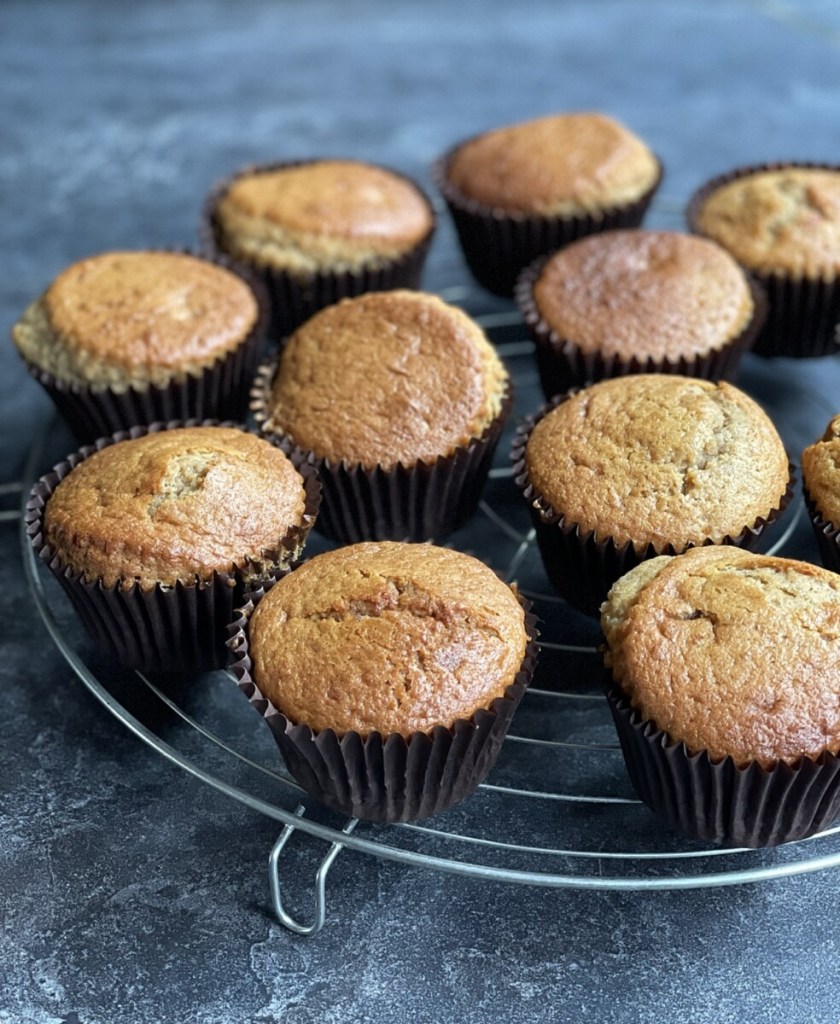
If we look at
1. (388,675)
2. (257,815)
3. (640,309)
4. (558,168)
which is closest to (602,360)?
(640,309)

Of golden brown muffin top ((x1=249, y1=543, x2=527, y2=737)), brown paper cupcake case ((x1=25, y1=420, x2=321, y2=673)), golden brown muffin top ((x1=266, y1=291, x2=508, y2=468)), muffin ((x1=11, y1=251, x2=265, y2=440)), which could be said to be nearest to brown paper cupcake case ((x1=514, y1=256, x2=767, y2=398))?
golden brown muffin top ((x1=266, y1=291, x2=508, y2=468))

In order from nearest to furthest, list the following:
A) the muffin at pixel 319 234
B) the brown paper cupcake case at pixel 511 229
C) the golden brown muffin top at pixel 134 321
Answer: the golden brown muffin top at pixel 134 321 < the muffin at pixel 319 234 < the brown paper cupcake case at pixel 511 229

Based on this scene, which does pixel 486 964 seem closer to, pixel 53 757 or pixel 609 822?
pixel 609 822

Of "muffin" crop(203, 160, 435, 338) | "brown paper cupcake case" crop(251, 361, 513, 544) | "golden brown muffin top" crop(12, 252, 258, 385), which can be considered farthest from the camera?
"muffin" crop(203, 160, 435, 338)

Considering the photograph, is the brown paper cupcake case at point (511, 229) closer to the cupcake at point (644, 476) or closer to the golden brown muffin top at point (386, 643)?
the cupcake at point (644, 476)

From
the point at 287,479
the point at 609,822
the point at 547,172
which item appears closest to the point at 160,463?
the point at 287,479

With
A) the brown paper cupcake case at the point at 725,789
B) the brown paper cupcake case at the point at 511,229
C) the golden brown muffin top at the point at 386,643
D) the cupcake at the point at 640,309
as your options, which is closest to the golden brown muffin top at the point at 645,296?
the cupcake at the point at 640,309

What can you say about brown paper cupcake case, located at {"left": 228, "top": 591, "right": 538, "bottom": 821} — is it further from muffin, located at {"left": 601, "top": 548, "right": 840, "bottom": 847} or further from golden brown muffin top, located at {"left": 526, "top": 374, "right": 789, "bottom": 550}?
golden brown muffin top, located at {"left": 526, "top": 374, "right": 789, "bottom": 550}
